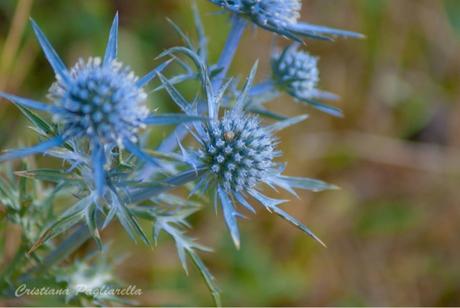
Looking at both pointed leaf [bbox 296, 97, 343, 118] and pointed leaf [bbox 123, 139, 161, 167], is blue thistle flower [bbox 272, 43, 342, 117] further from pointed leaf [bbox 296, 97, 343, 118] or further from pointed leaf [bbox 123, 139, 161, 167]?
pointed leaf [bbox 123, 139, 161, 167]

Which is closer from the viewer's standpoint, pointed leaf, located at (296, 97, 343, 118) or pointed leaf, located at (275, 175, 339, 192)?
pointed leaf, located at (275, 175, 339, 192)

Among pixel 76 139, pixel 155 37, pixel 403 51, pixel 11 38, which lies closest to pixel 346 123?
pixel 403 51

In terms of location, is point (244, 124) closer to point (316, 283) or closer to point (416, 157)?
point (316, 283)

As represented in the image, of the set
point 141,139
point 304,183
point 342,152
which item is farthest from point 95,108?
point 342,152

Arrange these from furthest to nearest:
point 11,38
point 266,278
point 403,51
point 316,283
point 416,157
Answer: point 403,51 → point 416,157 → point 316,283 → point 266,278 → point 11,38

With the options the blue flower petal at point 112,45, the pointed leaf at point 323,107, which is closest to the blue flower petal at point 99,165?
the blue flower petal at point 112,45

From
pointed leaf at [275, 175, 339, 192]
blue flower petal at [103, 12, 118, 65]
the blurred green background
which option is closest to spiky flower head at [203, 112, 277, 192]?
pointed leaf at [275, 175, 339, 192]

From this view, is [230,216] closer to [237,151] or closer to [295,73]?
[237,151]
